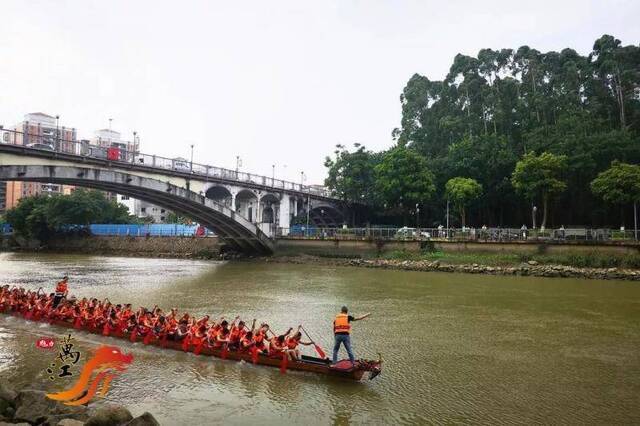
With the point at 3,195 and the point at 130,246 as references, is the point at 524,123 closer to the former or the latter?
the point at 130,246

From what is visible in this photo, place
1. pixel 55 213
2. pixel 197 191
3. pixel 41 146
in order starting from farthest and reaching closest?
1. pixel 55 213
2. pixel 197 191
3. pixel 41 146

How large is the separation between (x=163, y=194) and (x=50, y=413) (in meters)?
35.2

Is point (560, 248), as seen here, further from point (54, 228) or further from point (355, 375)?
point (54, 228)

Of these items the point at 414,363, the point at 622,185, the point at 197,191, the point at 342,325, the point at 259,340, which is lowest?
the point at 414,363

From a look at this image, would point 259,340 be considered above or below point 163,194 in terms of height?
below

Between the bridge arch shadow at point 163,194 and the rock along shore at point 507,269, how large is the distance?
10.2 metres

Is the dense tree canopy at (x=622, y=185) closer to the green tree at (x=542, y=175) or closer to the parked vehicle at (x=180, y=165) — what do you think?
the green tree at (x=542, y=175)

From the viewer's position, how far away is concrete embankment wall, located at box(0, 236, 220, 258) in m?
65.6

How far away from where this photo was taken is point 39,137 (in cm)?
3384

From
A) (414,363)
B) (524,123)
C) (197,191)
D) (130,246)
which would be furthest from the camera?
(130,246)

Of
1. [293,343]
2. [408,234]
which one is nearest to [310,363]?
[293,343]

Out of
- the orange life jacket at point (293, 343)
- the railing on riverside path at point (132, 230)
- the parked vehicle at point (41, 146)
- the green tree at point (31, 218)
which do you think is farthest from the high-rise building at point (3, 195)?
the orange life jacket at point (293, 343)

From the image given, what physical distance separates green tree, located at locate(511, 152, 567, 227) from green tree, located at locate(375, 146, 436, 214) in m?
10.8

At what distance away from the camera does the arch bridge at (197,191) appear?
112ft
